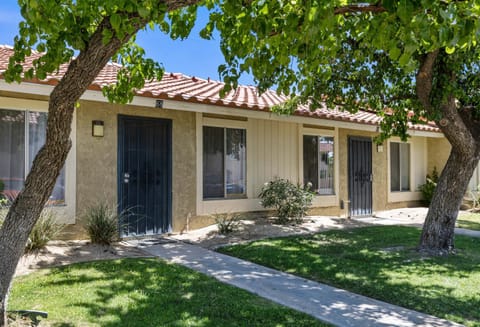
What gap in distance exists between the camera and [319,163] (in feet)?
42.6

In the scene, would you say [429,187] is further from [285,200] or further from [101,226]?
[101,226]

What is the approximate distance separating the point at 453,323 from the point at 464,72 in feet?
17.8

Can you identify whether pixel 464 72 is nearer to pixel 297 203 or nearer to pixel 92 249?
pixel 297 203

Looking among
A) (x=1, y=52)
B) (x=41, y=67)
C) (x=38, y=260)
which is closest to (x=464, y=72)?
(x=41, y=67)

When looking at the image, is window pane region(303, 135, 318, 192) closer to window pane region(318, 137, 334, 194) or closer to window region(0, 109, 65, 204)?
window pane region(318, 137, 334, 194)

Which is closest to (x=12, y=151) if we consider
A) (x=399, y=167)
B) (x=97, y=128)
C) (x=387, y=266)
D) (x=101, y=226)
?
(x=97, y=128)

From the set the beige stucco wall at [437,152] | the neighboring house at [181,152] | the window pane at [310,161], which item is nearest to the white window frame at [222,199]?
the neighboring house at [181,152]

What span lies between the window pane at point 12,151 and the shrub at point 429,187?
14166 mm

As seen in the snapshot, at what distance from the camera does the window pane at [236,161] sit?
10.9m

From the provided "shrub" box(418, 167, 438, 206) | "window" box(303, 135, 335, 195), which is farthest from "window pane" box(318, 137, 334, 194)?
"shrub" box(418, 167, 438, 206)

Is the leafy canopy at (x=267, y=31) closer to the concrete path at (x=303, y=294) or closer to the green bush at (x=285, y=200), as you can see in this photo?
the concrete path at (x=303, y=294)

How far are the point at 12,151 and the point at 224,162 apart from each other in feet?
15.9

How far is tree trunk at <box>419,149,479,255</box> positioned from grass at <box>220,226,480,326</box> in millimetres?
330

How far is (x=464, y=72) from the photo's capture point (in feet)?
26.6
